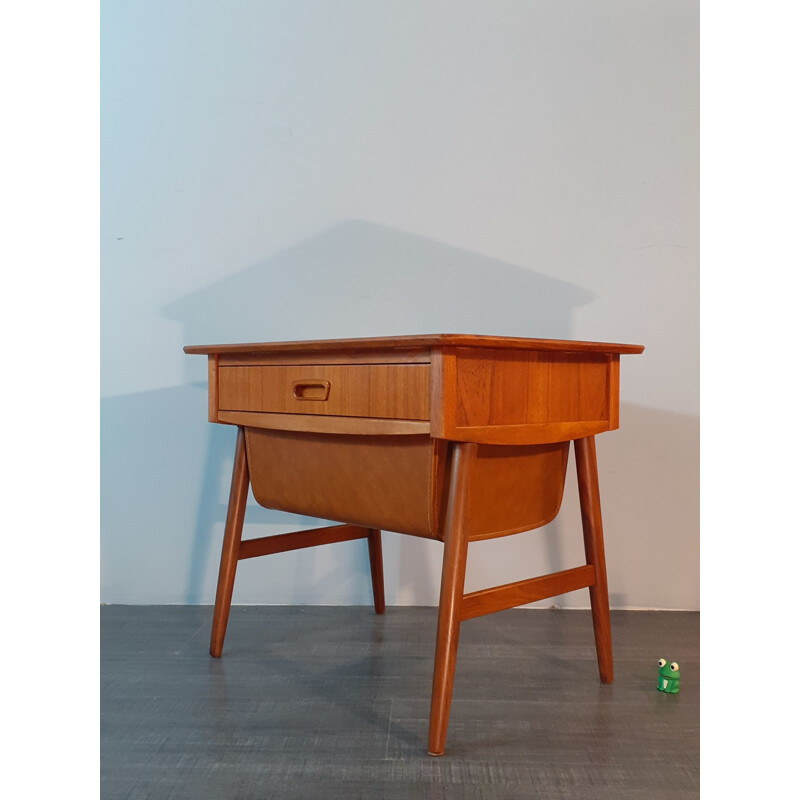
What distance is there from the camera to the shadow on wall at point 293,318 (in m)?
2.06

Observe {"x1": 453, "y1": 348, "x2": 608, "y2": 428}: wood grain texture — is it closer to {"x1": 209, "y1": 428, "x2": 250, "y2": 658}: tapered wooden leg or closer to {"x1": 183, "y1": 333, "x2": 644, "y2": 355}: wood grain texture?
{"x1": 183, "y1": 333, "x2": 644, "y2": 355}: wood grain texture

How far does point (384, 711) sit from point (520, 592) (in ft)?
1.11

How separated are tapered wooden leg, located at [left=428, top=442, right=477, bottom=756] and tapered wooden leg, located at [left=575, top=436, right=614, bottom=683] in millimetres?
379

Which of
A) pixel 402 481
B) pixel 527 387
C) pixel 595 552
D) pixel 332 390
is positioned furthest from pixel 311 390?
pixel 595 552

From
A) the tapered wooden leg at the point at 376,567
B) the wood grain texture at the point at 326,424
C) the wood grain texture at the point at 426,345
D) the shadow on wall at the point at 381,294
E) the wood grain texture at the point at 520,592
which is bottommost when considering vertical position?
the tapered wooden leg at the point at 376,567

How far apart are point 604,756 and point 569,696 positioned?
9.7 inches

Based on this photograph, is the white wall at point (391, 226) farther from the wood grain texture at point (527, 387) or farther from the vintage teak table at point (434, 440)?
the wood grain texture at point (527, 387)

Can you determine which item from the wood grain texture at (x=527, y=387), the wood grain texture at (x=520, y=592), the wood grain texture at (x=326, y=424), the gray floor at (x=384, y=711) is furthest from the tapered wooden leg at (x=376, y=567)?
the wood grain texture at (x=527, y=387)

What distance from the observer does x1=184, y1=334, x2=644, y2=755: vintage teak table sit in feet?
4.08

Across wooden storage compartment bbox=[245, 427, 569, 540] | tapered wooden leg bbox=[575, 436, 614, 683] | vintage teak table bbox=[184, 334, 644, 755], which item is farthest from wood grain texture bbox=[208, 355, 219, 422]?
tapered wooden leg bbox=[575, 436, 614, 683]

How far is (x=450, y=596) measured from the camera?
1.24 meters

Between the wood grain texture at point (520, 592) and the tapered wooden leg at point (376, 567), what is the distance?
612 mm

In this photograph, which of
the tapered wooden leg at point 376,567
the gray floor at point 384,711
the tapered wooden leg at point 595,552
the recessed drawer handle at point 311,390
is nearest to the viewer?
the gray floor at point 384,711
